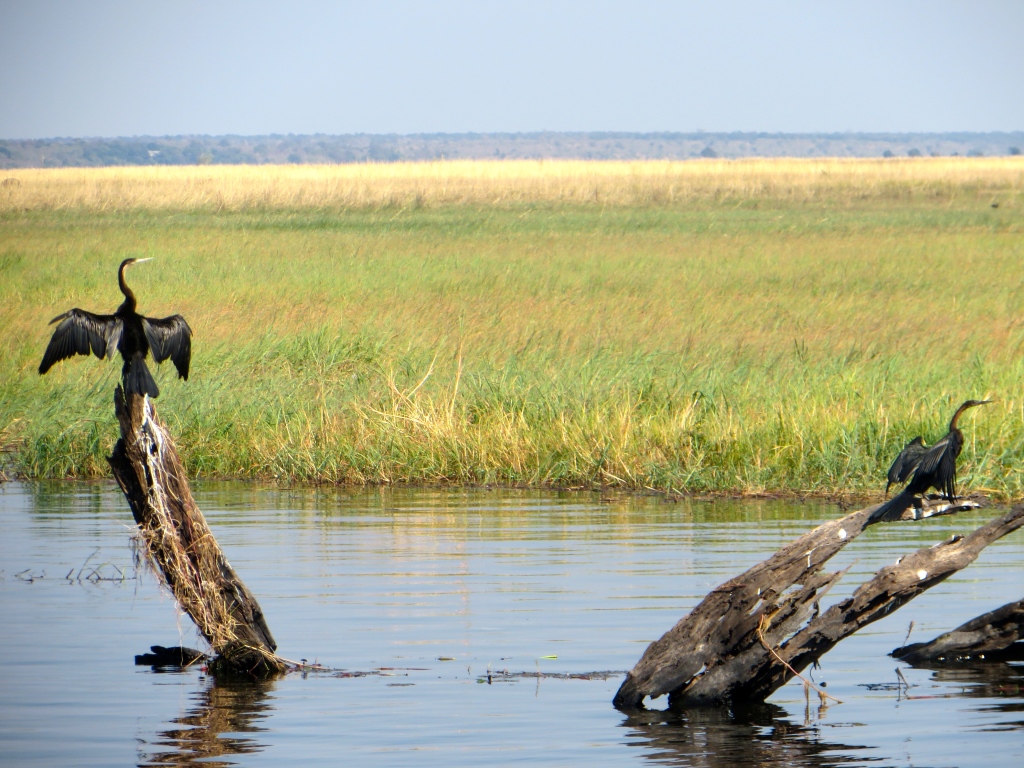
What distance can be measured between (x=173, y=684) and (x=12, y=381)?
9.50m

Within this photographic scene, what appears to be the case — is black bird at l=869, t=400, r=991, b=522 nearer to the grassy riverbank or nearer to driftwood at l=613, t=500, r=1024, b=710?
driftwood at l=613, t=500, r=1024, b=710

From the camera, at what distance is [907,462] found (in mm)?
6824

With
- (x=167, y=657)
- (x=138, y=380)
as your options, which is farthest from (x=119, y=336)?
(x=167, y=657)

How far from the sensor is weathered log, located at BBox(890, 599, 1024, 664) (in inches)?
291

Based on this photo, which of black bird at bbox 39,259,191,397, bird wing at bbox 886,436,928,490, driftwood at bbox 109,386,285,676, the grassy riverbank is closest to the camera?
bird wing at bbox 886,436,928,490

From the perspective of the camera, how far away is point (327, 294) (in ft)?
72.3

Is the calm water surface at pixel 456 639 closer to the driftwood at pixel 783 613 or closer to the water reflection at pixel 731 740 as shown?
the water reflection at pixel 731 740

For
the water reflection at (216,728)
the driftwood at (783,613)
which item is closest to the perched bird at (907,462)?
the driftwood at (783,613)

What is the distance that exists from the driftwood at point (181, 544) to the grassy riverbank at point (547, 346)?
5.76 m

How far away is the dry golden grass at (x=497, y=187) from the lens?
45094 mm

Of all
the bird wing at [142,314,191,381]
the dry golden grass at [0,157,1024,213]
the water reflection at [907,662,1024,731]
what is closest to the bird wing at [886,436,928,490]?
the water reflection at [907,662,1024,731]

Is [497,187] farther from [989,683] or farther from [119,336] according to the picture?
[989,683]

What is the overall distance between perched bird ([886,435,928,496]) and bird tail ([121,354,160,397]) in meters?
3.44

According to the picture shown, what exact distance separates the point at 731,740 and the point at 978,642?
1.79 meters
